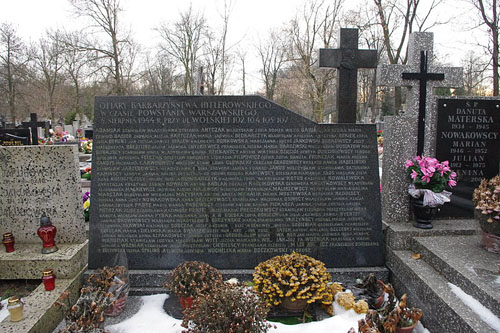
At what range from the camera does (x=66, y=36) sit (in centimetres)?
2722

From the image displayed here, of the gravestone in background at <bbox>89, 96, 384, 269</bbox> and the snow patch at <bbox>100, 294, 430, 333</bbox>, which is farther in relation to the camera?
the gravestone in background at <bbox>89, 96, 384, 269</bbox>

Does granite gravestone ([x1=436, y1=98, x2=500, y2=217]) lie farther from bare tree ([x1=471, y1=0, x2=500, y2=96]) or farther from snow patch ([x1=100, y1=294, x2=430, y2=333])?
bare tree ([x1=471, y1=0, x2=500, y2=96])

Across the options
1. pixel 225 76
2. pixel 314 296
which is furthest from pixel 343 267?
pixel 225 76

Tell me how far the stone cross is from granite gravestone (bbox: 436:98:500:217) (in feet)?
0.83

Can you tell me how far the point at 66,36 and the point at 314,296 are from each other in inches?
1232

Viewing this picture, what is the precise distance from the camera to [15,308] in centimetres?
303

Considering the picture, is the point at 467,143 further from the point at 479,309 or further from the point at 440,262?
the point at 479,309

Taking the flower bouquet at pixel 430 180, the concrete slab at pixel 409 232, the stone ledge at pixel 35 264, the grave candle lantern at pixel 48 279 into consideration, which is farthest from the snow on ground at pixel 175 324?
the flower bouquet at pixel 430 180

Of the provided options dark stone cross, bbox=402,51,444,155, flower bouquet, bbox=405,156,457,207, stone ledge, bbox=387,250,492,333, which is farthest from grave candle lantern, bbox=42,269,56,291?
dark stone cross, bbox=402,51,444,155

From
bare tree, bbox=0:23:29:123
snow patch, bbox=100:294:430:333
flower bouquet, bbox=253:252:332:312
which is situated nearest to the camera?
snow patch, bbox=100:294:430:333

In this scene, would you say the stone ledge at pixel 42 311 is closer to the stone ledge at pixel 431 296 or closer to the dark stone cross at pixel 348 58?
the stone ledge at pixel 431 296

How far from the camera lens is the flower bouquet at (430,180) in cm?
407

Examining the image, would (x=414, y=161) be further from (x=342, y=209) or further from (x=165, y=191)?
(x=165, y=191)

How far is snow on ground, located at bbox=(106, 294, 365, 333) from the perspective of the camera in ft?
10.6
